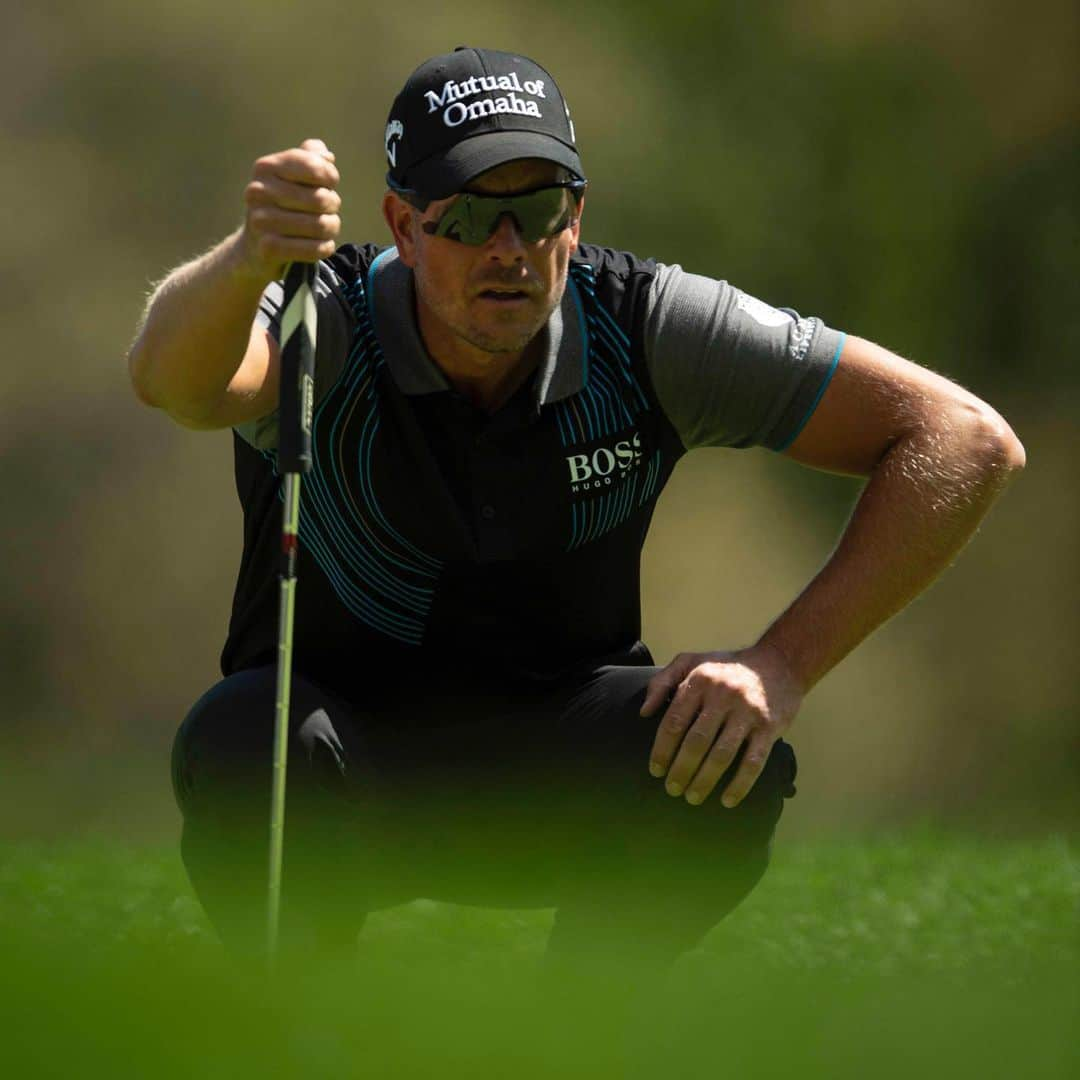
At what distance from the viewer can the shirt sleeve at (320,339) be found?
2.95 meters

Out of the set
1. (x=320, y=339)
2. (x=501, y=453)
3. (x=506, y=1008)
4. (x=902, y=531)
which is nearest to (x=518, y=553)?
(x=501, y=453)

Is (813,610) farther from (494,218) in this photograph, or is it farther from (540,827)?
(494,218)

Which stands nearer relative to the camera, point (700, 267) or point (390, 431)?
point (390, 431)

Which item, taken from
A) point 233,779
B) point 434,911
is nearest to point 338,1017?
point 233,779

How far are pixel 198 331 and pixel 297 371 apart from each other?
0.20m

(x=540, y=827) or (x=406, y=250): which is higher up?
(x=406, y=250)

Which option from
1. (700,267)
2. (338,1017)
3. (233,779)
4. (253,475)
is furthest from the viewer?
(700,267)

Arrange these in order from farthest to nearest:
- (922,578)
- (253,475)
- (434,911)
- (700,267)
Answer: (700,267) → (434,911) → (253,475) → (922,578)

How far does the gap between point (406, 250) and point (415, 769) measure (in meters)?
0.77

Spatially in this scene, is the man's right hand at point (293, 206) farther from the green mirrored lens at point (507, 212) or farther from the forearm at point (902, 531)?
the forearm at point (902, 531)

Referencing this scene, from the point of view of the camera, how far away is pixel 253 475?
321 cm

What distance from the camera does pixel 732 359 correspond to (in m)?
3.05

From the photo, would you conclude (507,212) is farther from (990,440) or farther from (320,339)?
(990,440)

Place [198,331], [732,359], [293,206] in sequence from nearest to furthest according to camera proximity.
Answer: [293,206] < [198,331] < [732,359]
